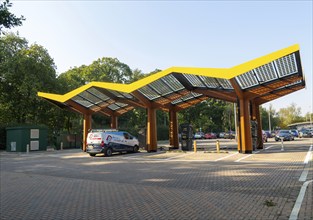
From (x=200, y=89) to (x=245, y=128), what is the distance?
4861 millimetres

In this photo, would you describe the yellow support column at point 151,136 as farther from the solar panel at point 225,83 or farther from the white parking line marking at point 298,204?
the white parking line marking at point 298,204

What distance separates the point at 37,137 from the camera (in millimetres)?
30656

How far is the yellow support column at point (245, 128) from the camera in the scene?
70.2 feet

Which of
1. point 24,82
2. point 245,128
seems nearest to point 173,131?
point 245,128

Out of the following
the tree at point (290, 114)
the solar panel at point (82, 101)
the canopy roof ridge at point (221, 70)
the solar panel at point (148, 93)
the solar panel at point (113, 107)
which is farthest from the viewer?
the tree at point (290, 114)

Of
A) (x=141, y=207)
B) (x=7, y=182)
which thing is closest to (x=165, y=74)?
(x=7, y=182)

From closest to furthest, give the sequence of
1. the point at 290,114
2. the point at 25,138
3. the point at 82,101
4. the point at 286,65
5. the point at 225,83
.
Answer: the point at 286,65 → the point at 225,83 → the point at 82,101 → the point at 25,138 → the point at 290,114

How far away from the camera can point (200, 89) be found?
2409 cm

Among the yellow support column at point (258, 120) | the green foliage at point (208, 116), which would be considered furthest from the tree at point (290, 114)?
the yellow support column at point (258, 120)

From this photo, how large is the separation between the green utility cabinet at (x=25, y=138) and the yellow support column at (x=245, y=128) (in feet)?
65.9

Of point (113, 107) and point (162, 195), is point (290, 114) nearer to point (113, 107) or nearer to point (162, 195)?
point (113, 107)

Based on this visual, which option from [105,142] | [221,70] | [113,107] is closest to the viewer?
[221,70]

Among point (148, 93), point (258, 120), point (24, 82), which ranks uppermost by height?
point (24, 82)

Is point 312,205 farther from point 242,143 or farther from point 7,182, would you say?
point 242,143
